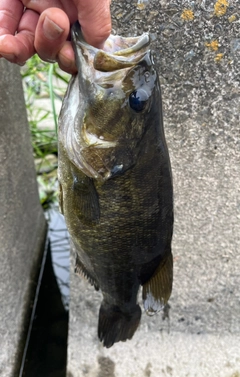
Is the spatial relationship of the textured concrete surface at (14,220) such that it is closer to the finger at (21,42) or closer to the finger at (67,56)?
the finger at (21,42)

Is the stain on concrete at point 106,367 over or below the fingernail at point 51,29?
below

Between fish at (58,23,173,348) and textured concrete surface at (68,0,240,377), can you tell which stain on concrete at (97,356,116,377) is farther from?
fish at (58,23,173,348)

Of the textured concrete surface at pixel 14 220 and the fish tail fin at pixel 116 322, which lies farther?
the textured concrete surface at pixel 14 220

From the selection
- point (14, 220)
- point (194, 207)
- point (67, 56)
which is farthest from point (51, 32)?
point (14, 220)

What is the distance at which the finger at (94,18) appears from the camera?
3.17ft

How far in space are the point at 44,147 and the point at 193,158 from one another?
76.3 inches

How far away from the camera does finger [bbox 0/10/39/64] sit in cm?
110

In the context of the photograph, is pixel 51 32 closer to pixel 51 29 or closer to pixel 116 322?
pixel 51 29

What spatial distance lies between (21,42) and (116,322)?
40.2 inches

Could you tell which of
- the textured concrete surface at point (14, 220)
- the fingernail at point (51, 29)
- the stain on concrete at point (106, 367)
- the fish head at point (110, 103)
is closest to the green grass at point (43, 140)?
the textured concrete surface at point (14, 220)

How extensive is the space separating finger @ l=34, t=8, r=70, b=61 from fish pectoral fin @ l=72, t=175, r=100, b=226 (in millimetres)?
357

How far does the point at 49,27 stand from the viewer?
97 cm

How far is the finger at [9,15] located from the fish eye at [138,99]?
410mm

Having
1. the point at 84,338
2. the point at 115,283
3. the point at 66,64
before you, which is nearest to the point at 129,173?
the point at 66,64
